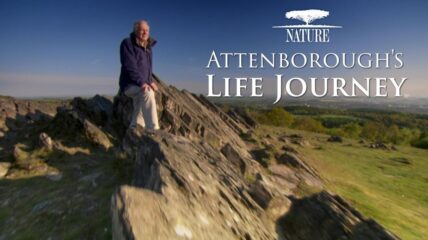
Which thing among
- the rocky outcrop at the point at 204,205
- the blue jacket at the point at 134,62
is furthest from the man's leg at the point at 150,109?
the rocky outcrop at the point at 204,205

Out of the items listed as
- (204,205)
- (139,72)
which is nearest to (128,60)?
(139,72)

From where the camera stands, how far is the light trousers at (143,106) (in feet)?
47.8

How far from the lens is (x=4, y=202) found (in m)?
11.9

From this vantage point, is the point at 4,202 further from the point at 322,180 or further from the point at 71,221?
the point at 322,180

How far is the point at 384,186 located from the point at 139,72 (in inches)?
1145

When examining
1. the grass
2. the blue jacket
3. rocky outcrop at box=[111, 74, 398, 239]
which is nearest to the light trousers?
the blue jacket

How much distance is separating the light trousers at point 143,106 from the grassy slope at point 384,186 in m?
13.7

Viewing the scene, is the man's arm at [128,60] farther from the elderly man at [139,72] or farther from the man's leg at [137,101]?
the man's leg at [137,101]

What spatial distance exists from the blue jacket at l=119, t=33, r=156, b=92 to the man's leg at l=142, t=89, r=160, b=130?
1.78 feet

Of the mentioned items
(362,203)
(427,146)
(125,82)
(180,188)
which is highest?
(125,82)

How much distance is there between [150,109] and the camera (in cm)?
1494

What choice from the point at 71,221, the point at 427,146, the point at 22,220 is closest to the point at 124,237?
the point at 71,221

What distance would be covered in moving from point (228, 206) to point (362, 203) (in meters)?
17.9

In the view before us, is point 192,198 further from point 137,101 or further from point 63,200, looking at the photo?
point 137,101
